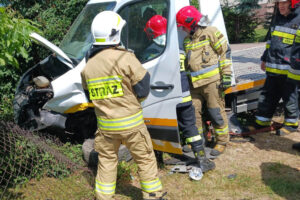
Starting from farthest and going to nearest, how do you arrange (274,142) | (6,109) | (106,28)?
(6,109)
(274,142)
(106,28)

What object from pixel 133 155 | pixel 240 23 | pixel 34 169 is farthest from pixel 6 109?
pixel 240 23

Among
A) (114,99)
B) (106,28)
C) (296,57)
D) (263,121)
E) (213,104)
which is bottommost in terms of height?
(263,121)

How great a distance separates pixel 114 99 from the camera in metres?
3.11

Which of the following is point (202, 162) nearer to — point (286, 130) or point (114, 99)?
point (114, 99)

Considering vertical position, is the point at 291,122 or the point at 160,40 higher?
the point at 160,40

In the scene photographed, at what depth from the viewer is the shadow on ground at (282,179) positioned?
11.8 feet

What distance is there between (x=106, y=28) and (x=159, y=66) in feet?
3.21

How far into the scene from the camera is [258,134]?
17.1 ft

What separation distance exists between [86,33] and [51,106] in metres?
1.07

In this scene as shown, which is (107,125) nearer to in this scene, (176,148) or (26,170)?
(176,148)

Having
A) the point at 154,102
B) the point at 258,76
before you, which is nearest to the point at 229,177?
the point at 154,102

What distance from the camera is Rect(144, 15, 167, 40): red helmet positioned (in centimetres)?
386

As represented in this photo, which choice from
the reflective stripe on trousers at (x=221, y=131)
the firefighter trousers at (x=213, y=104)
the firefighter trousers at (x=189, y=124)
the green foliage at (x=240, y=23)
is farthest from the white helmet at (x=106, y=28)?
the green foliage at (x=240, y=23)

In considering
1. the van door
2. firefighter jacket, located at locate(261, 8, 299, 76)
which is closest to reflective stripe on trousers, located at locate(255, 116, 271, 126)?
firefighter jacket, located at locate(261, 8, 299, 76)
